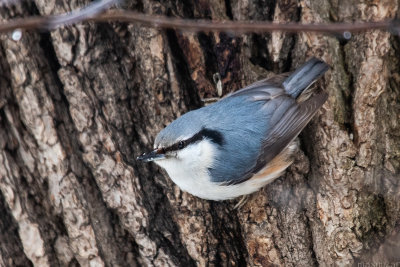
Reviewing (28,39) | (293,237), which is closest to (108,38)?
(28,39)

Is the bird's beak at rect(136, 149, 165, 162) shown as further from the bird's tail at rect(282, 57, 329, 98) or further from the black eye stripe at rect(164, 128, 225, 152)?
the bird's tail at rect(282, 57, 329, 98)

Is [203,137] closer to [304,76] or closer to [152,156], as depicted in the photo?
[152,156]

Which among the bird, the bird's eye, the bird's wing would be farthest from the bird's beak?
the bird's wing

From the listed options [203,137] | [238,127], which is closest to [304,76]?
[238,127]

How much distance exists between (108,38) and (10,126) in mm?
759

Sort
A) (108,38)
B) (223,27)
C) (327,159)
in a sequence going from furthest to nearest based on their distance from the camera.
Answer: (108,38), (327,159), (223,27)

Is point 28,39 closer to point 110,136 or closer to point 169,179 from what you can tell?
point 110,136

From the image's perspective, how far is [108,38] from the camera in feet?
9.46

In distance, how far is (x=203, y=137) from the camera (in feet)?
9.53

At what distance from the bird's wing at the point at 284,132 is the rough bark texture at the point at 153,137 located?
0.40 ft

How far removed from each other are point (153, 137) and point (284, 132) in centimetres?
78

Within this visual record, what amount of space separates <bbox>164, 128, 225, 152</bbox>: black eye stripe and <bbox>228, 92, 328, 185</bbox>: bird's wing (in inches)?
9.7

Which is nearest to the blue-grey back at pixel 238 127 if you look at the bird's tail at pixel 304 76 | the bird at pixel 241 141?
the bird at pixel 241 141

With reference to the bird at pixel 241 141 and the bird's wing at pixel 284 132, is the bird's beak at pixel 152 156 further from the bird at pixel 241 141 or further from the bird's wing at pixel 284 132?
the bird's wing at pixel 284 132
